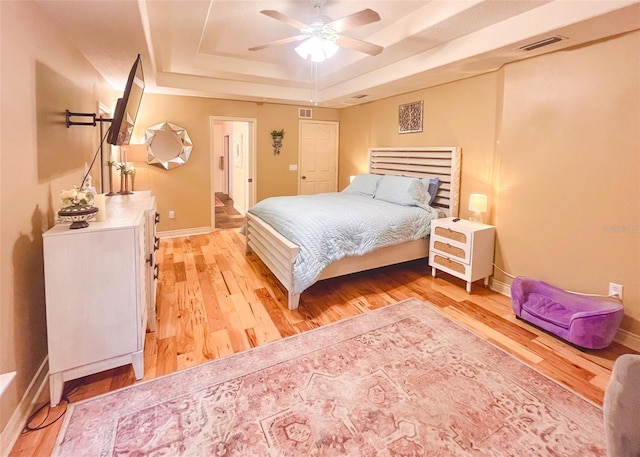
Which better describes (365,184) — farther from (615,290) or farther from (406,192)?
(615,290)

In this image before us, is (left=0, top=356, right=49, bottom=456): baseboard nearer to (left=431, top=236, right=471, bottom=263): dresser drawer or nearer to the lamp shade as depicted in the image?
(left=431, top=236, right=471, bottom=263): dresser drawer

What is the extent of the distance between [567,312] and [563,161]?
126cm

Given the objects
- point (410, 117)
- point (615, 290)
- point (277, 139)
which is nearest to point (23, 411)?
point (615, 290)

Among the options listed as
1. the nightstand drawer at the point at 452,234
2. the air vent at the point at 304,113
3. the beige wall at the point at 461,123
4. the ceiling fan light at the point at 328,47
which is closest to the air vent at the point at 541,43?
the beige wall at the point at 461,123

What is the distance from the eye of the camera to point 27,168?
175 centimetres

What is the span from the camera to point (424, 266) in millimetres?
4234

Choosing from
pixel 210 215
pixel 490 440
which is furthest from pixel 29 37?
pixel 210 215

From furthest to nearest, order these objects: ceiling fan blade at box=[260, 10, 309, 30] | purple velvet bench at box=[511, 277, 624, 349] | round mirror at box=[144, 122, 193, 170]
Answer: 1. round mirror at box=[144, 122, 193, 170]
2. purple velvet bench at box=[511, 277, 624, 349]
3. ceiling fan blade at box=[260, 10, 309, 30]

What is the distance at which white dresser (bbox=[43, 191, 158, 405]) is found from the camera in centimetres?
172

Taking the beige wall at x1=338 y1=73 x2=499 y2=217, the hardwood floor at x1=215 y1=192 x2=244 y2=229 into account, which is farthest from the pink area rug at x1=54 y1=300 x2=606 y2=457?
the hardwood floor at x1=215 y1=192 x2=244 y2=229

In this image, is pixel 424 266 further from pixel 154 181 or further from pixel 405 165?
pixel 154 181

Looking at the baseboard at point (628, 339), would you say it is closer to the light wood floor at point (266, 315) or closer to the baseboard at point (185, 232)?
the light wood floor at point (266, 315)

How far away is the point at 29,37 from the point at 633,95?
3.87 meters

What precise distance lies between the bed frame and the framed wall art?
0.29m
